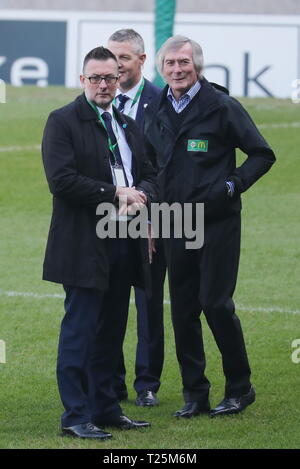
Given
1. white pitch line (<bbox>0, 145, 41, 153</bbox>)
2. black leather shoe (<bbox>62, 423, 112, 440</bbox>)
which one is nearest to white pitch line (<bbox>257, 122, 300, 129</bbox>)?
white pitch line (<bbox>0, 145, 41, 153</bbox>)

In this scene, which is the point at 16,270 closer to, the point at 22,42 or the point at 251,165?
the point at 251,165

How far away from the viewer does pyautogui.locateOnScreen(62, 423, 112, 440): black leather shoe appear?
281 inches

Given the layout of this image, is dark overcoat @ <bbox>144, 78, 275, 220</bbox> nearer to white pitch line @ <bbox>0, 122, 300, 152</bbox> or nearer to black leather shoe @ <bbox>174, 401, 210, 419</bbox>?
black leather shoe @ <bbox>174, 401, 210, 419</bbox>

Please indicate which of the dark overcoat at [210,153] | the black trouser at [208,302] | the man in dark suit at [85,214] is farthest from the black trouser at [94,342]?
the dark overcoat at [210,153]

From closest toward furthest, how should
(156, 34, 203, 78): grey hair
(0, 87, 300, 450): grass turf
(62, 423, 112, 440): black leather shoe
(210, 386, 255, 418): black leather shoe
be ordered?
(62, 423, 112, 440): black leather shoe < (0, 87, 300, 450): grass turf < (156, 34, 203, 78): grey hair < (210, 386, 255, 418): black leather shoe

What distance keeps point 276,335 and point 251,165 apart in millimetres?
2806

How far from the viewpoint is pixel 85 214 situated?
7.16 m

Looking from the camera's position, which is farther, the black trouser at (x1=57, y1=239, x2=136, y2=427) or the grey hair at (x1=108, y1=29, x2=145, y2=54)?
the grey hair at (x1=108, y1=29, x2=145, y2=54)

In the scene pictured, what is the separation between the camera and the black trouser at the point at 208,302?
770cm

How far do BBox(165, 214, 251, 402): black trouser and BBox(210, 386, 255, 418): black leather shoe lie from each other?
0.04 meters

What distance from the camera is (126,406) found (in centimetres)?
822

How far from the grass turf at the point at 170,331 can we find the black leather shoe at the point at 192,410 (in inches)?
2.8

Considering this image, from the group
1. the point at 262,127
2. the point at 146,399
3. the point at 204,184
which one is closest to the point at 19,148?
the point at 262,127

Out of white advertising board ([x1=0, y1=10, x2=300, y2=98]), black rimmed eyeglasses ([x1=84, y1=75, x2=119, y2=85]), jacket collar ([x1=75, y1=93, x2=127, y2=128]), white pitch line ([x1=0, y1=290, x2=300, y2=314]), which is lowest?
white pitch line ([x1=0, y1=290, x2=300, y2=314])
